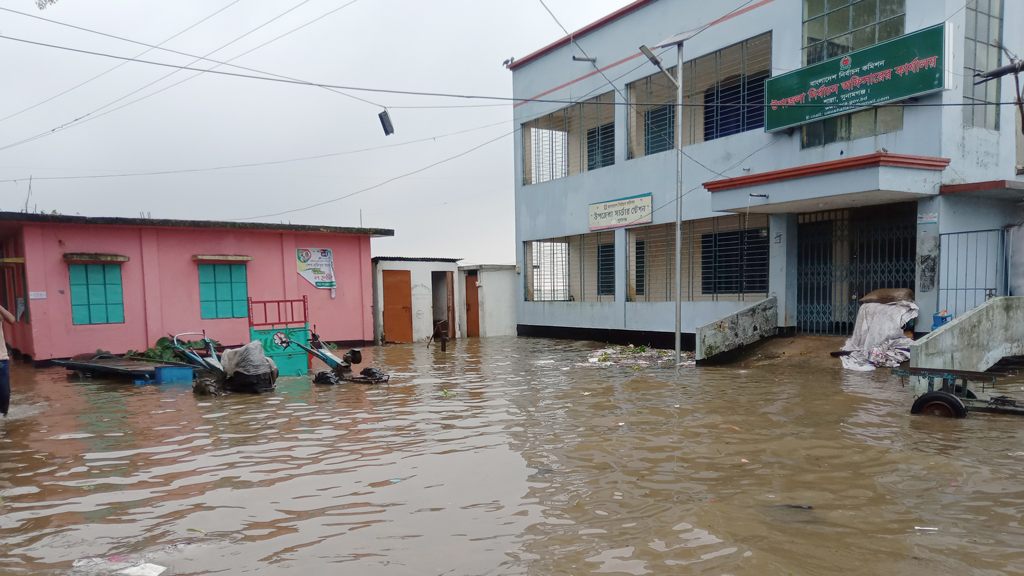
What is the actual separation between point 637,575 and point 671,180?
539 inches

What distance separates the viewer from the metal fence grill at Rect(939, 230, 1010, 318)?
11.0 m

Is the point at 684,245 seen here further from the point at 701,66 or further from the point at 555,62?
the point at 555,62

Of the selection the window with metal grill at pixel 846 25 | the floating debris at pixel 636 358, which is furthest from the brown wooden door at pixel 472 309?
the window with metal grill at pixel 846 25

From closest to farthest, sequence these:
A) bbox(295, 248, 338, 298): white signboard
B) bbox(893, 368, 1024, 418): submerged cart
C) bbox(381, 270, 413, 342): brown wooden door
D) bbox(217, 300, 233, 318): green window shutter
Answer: bbox(893, 368, 1024, 418): submerged cart → bbox(217, 300, 233, 318): green window shutter → bbox(295, 248, 338, 298): white signboard → bbox(381, 270, 413, 342): brown wooden door

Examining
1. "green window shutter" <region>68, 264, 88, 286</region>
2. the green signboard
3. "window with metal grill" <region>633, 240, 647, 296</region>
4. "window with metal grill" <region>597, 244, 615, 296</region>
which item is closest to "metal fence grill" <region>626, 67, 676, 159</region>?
"window with metal grill" <region>633, 240, 647, 296</region>

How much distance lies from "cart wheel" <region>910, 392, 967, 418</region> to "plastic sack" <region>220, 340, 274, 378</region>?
9.18 metres

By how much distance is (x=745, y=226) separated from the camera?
14.8m

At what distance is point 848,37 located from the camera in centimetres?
1241

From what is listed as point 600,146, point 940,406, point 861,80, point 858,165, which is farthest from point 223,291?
point 940,406

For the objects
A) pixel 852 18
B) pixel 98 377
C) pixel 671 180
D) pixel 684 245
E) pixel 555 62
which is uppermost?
pixel 555 62

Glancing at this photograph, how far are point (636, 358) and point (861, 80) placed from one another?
730 centimetres

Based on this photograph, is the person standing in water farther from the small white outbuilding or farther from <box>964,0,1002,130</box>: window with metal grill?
the small white outbuilding

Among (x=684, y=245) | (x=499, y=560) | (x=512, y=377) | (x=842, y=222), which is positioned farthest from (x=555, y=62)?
(x=499, y=560)

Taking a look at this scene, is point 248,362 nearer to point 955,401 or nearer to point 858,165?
point 955,401
